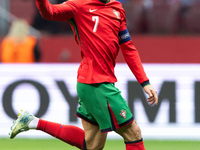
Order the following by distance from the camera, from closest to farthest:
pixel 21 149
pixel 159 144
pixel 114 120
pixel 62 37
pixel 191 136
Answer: pixel 114 120 → pixel 21 149 → pixel 159 144 → pixel 191 136 → pixel 62 37

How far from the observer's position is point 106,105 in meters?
3.41

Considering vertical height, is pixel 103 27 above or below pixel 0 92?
above

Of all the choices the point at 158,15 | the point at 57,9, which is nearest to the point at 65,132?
the point at 57,9

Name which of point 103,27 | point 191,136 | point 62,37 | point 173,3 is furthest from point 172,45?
point 103,27

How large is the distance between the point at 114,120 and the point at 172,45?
545cm

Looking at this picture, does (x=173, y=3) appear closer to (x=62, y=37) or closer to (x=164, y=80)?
(x=62, y=37)

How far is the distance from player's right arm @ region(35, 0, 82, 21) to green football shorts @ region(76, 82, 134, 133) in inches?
23.1

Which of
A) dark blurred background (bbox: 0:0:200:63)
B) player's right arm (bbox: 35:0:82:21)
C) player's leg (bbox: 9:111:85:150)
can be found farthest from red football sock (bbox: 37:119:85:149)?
dark blurred background (bbox: 0:0:200:63)

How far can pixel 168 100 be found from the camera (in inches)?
248

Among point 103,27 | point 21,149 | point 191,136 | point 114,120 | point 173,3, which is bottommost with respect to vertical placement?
point 191,136

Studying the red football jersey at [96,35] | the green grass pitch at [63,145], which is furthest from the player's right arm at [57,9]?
the green grass pitch at [63,145]

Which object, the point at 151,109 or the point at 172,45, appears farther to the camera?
the point at 172,45

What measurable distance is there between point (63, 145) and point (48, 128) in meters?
1.92

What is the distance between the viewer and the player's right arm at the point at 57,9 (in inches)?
122
